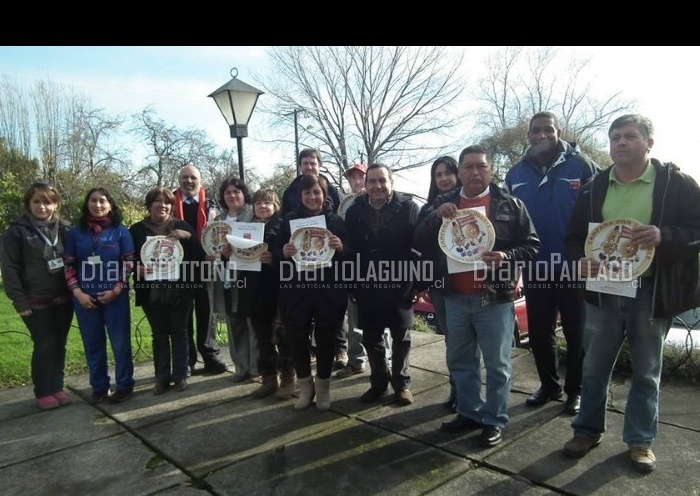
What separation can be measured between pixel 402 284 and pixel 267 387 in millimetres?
Result: 1708

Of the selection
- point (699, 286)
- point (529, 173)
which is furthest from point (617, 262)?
point (529, 173)

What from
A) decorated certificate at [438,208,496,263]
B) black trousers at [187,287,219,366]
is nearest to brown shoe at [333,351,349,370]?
black trousers at [187,287,219,366]

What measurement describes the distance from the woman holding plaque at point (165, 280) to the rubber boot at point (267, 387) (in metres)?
0.82

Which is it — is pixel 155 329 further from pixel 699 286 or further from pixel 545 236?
pixel 699 286

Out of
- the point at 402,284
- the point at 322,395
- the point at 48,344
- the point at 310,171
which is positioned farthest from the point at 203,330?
the point at 402,284

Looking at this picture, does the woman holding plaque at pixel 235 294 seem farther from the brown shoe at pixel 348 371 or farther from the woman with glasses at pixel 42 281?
the woman with glasses at pixel 42 281

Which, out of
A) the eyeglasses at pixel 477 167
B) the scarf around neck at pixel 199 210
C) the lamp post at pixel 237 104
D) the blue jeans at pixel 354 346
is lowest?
the blue jeans at pixel 354 346

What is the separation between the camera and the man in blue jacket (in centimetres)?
383

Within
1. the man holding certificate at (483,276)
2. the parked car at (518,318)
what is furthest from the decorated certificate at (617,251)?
the parked car at (518,318)

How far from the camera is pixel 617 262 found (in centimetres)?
296

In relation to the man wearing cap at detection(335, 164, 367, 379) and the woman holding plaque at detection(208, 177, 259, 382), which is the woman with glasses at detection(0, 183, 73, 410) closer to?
the woman holding plaque at detection(208, 177, 259, 382)

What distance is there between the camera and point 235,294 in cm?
461

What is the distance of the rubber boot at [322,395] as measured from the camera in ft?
13.6
